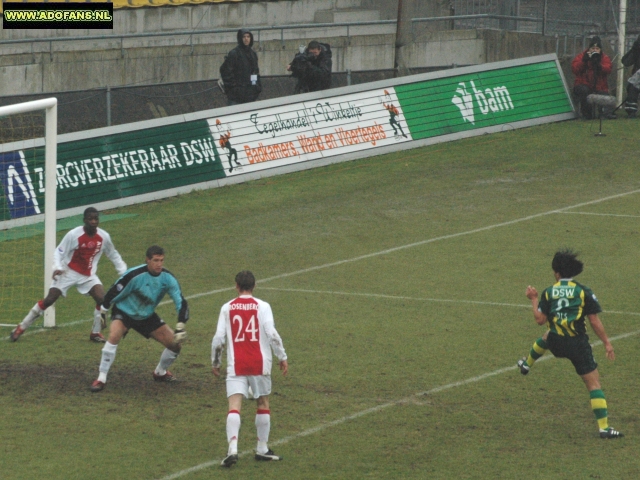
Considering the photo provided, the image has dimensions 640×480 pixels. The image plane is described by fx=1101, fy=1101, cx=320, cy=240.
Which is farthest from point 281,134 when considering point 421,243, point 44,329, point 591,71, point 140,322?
point 140,322

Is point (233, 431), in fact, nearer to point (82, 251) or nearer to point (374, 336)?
point (374, 336)

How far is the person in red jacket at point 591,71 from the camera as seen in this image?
30938mm

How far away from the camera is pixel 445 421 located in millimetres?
11852

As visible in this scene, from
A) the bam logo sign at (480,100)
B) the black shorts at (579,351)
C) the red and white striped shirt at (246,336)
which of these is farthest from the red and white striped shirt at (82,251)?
the bam logo sign at (480,100)

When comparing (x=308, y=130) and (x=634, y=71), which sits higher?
(x=634, y=71)

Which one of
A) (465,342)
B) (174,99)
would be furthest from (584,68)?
(465,342)

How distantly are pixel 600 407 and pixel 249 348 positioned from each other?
11.8 ft

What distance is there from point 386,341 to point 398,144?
46.7ft

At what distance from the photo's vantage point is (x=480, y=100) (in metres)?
29.9

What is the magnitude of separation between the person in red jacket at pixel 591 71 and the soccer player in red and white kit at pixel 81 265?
64.0 ft

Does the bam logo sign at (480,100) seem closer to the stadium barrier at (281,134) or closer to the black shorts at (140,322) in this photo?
the stadium barrier at (281,134)

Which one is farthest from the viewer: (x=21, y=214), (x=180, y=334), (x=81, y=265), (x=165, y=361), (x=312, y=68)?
(x=312, y=68)

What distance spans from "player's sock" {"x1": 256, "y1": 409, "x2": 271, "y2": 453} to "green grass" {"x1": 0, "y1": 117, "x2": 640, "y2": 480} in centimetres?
19

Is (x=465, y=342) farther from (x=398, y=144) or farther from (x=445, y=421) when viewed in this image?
(x=398, y=144)
